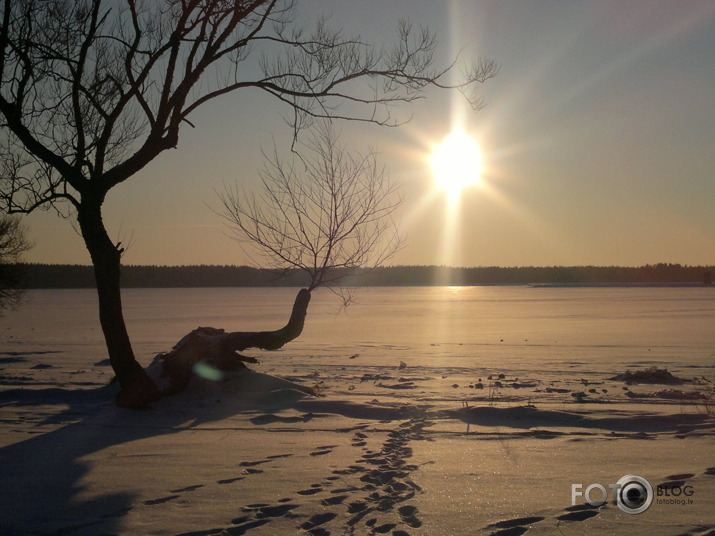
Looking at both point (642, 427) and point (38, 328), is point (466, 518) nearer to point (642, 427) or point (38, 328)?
point (642, 427)

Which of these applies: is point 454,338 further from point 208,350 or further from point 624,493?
point 624,493

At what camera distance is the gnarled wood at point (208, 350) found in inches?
390

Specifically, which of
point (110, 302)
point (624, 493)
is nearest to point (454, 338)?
point (110, 302)

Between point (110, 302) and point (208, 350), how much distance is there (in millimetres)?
1677

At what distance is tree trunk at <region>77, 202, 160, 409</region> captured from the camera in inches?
370

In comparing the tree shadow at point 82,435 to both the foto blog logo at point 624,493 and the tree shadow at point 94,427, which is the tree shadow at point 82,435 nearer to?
the tree shadow at point 94,427

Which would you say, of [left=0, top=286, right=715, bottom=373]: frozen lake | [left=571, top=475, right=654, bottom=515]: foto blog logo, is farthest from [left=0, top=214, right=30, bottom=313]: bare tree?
[left=571, top=475, right=654, bottom=515]: foto blog logo

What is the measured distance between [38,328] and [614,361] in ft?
72.4

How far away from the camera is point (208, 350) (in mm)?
10453

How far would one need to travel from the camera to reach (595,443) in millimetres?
7059

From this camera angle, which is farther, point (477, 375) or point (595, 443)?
point (477, 375)

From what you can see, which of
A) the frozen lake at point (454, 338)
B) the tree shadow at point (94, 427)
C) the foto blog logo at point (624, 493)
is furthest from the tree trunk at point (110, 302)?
the frozen lake at point (454, 338)

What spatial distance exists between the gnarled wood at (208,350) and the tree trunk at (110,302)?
40 centimetres

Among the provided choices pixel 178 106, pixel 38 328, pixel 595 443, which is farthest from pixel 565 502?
pixel 38 328
